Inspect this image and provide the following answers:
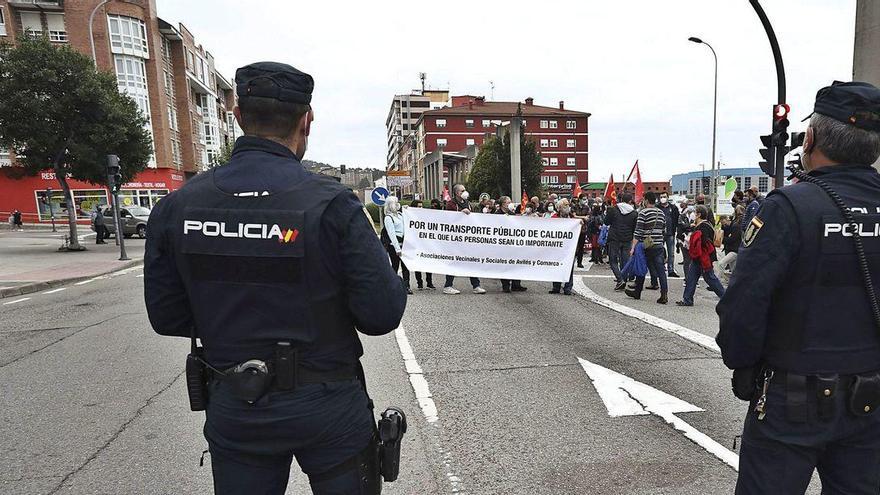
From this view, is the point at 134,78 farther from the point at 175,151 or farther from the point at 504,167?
the point at 504,167

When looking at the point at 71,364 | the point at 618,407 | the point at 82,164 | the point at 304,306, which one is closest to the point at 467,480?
the point at 618,407

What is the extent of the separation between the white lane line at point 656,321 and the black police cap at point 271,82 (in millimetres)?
4826

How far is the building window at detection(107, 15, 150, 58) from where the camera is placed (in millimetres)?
42375

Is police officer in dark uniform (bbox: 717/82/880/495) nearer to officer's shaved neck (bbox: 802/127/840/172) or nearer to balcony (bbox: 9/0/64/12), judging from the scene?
officer's shaved neck (bbox: 802/127/840/172)

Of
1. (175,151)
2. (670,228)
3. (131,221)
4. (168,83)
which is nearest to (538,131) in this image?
(168,83)

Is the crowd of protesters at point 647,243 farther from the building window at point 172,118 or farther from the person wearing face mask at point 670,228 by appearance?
the building window at point 172,118

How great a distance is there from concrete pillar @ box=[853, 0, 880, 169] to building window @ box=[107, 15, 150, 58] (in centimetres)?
4835

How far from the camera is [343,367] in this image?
1.84 meters

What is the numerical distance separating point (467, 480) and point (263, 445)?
6.13 feet

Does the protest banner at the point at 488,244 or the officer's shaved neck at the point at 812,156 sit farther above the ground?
the officer's shaved neck at the point at 812,156

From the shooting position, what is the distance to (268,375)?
170cm

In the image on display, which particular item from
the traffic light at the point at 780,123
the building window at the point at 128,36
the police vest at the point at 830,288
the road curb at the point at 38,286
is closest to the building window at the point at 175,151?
the building window at the point at 128,36

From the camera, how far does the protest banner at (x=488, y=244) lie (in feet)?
34.0

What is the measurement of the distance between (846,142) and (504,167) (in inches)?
1991
